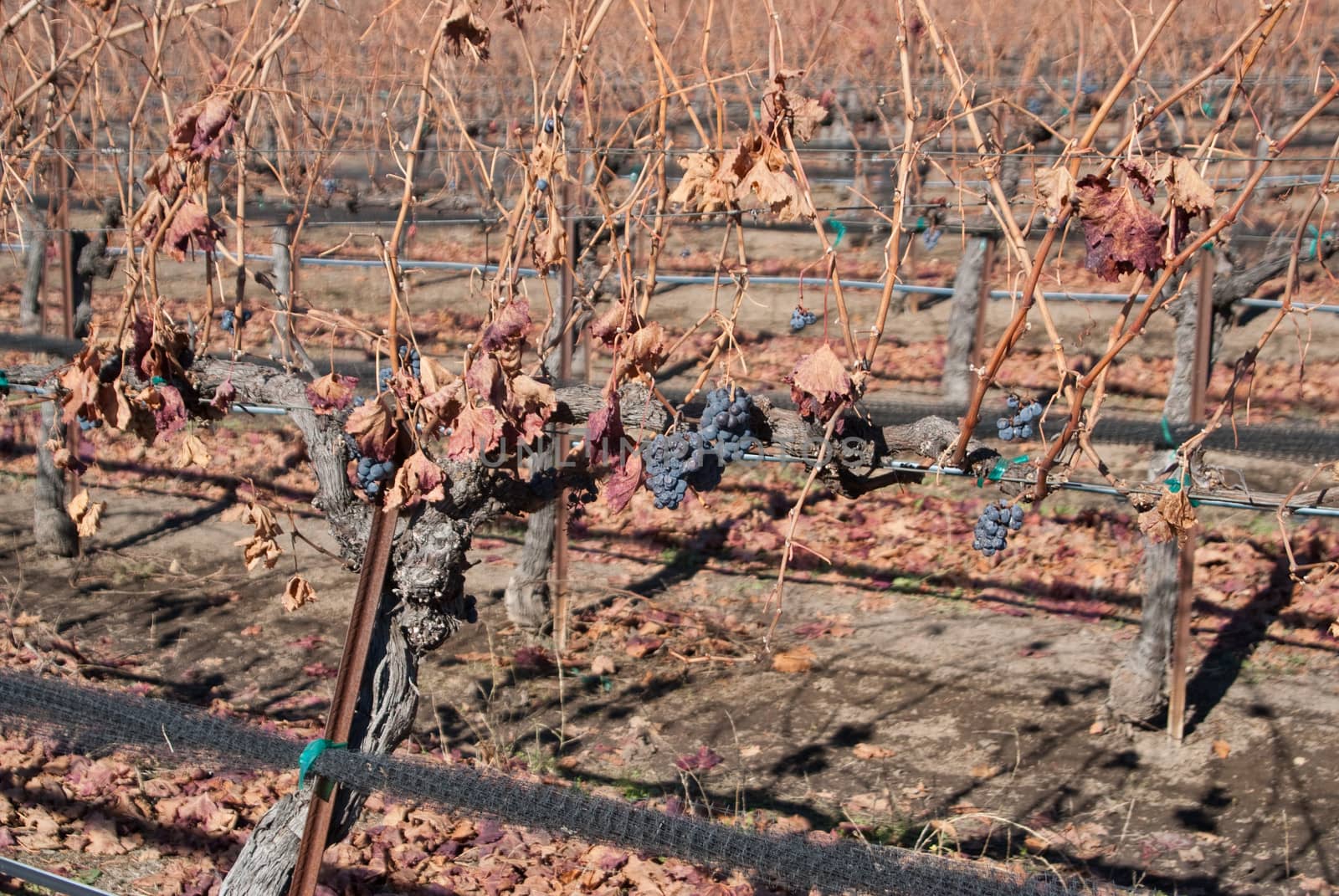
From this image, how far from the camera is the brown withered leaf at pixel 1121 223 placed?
2.16 metres

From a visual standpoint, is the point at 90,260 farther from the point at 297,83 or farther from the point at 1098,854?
the point at 1098,854

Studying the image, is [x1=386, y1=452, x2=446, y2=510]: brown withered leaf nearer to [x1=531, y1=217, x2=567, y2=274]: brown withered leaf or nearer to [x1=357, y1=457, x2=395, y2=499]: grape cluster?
[x1=357, y1=457, x2=395, y2=499]: grape cluster

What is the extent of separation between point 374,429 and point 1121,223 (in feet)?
4.96

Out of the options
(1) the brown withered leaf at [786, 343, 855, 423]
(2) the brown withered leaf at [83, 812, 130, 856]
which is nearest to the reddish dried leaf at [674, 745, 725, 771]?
(2) the brown withered leaf at [83, 812, 130, 856]

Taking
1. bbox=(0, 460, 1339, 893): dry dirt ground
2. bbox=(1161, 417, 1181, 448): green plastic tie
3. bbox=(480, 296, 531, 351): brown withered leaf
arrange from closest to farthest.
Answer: bbox=(480, 296, 531, 351): brown withered leaf, bbox=(1161, 417, 1181, 448): green plastic tie, bbox=(0, 460, 1339, 893): dry dirt ground

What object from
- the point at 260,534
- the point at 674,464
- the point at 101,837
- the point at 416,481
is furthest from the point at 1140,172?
the point at 101,837

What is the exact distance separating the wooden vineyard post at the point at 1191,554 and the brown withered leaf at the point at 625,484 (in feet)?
8.60

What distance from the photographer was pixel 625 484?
2619mm

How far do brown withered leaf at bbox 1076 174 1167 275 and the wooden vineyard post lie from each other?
8.06 ft

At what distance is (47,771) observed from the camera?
434cm

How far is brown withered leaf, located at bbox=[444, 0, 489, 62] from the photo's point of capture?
2465mm

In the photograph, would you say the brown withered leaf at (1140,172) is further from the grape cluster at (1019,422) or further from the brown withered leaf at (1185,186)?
the grape cluster at (1019,422)

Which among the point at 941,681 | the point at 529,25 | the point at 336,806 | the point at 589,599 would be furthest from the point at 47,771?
the point at 529,25

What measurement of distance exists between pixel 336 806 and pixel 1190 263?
345 centimetres
